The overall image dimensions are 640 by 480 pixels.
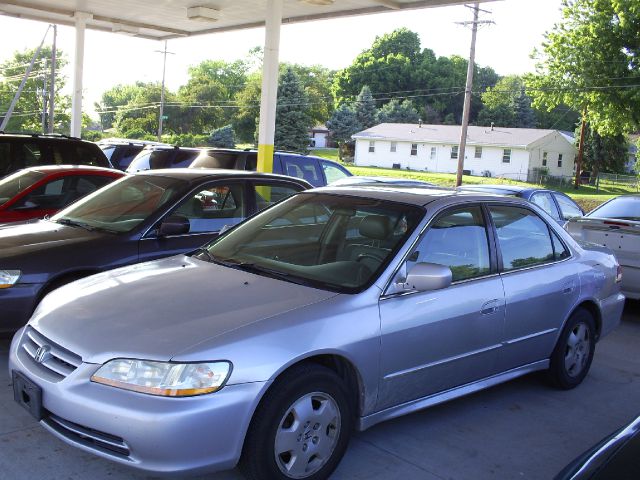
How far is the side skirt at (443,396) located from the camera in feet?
12.5

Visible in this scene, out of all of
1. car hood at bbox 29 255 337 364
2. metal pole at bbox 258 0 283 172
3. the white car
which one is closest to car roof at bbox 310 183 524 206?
car hood at bbox 29 255 337 364

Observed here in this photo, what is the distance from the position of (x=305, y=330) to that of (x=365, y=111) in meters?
79.1

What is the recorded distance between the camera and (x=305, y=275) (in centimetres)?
403

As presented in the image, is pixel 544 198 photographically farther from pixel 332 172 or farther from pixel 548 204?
pixel 332 172

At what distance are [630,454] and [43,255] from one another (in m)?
4.30

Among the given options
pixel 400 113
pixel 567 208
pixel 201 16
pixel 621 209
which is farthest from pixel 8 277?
pixel 400 113

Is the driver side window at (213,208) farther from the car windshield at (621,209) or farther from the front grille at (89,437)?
the car windshield at (621,209)

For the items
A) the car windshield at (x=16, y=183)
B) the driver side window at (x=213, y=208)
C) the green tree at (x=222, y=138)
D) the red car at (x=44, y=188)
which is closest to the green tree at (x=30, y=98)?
the green tree at (x=222, y=138)

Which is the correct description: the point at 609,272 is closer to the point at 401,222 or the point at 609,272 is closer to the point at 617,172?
the point at 401,222

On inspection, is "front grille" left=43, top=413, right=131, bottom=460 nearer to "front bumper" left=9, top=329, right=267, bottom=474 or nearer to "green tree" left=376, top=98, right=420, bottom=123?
"front bumper" left=9, top=329, right=267, bottom=474

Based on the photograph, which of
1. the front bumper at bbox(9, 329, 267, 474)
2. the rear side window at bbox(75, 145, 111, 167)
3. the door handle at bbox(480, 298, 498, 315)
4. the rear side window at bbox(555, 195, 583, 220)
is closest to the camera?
the front bumper at bbox(9, 329, 267, 474)

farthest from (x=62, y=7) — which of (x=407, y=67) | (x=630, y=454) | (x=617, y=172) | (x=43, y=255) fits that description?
(x=407, y=67)

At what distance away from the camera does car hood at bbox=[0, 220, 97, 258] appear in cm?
514

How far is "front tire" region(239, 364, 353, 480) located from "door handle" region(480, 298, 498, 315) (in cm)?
128
